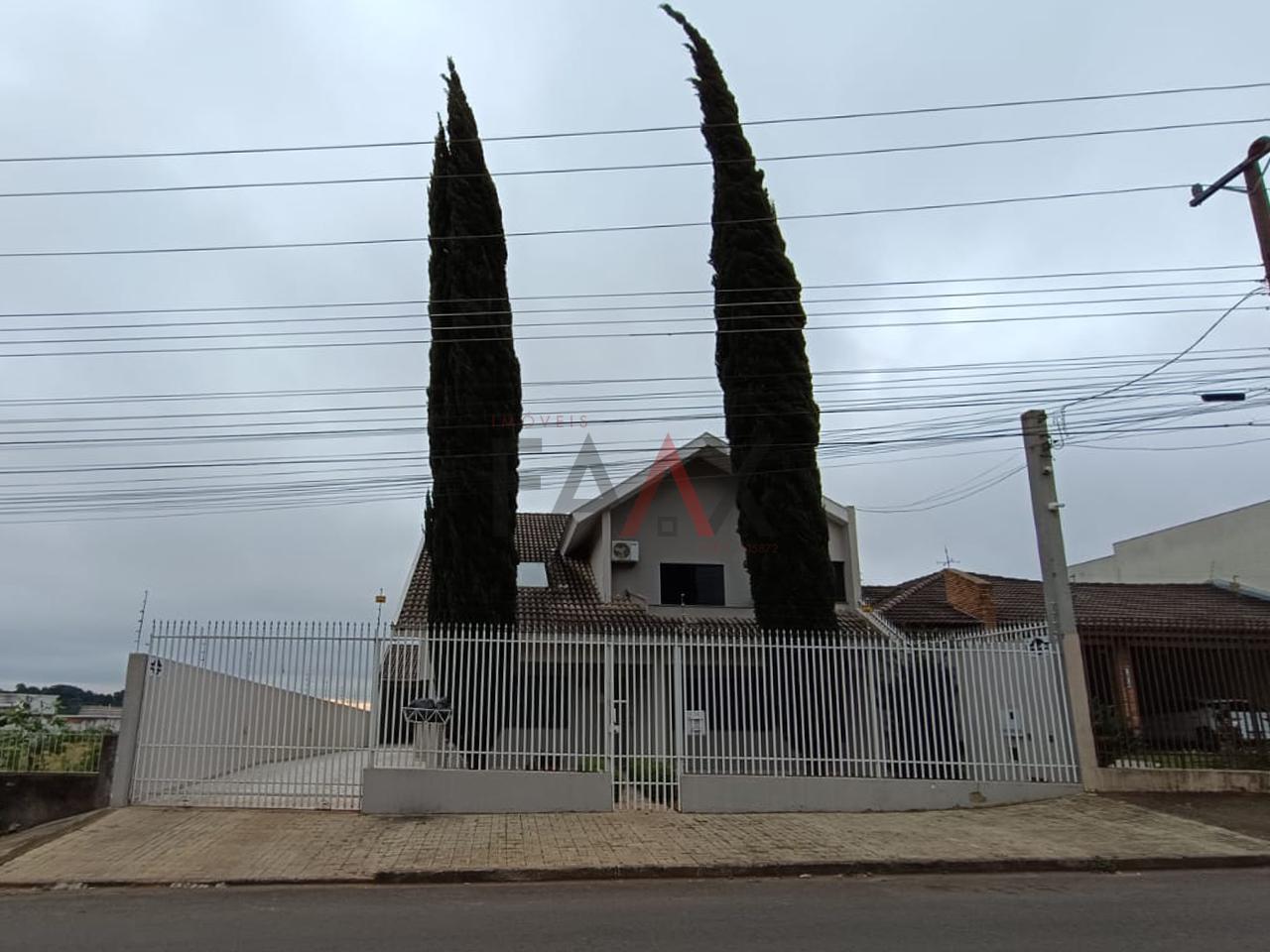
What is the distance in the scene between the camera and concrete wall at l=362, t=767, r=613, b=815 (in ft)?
Answer: 35.5

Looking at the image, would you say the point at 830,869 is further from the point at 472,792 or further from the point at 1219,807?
the point at 1219,807

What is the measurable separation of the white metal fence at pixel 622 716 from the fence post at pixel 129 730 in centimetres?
8

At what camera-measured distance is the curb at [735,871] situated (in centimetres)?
780

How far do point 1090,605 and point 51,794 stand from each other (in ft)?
68.1

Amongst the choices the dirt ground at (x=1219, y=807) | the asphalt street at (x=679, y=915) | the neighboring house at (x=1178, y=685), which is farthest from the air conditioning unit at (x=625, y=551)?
the asphalt street at (x=679, y=915)

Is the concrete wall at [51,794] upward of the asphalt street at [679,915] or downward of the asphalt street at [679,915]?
upward

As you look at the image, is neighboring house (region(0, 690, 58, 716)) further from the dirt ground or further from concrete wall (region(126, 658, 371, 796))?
the dirt ground

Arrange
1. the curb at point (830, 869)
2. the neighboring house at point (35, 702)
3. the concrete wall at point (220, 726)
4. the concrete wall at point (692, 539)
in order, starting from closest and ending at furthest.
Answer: the curb at point (830, 869), the concrete wall at point (220, 726), the neighboring house at point (35, 702), the concrete wall at point (692, 539)

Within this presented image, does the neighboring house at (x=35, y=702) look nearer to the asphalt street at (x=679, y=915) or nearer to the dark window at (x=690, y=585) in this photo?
the asphalt street at (x=679, y=915)

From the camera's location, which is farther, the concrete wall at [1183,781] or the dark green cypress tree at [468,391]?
the dark green cypress tree at [468,391]

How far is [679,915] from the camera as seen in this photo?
6.58m

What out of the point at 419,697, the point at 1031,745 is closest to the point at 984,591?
the point at 1031,745

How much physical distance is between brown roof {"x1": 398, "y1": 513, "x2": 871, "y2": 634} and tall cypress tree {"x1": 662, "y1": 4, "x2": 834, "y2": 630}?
240cm

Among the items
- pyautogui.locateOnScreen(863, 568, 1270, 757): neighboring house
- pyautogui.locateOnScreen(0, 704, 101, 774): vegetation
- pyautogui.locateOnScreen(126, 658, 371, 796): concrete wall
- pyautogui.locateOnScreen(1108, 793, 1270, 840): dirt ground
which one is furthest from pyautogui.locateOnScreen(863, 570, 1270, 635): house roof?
pyautogui.locateOnScreen(0, 704, 101, 774): vegetation
